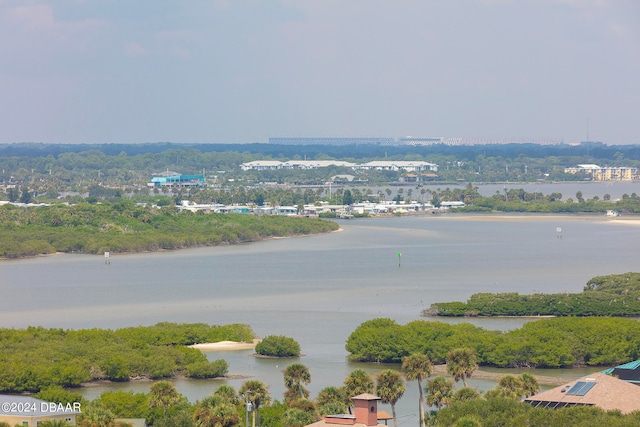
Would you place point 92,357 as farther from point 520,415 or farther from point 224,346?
point 520,415

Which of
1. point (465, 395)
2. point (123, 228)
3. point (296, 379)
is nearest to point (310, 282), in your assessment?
point (123, 228)

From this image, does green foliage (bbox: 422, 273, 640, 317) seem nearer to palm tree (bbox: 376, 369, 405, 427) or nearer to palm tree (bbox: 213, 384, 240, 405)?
palm tree (bbox: 376, 369, 405, 427)

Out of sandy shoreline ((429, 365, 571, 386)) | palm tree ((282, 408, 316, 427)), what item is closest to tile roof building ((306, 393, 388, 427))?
palm tree ((282, 408, 316, 427))

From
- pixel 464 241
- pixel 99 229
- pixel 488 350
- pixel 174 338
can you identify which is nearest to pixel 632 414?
pixel 488 350

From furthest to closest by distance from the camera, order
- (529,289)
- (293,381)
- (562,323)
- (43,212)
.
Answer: (43,212), (529,289), (562,323), (293,381)

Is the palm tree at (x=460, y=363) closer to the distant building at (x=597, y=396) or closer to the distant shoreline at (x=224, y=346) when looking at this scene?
the distant building at (x=597, y=396)

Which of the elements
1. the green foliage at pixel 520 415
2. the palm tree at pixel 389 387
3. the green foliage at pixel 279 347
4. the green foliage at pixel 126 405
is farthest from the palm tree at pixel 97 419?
the green foliage at pixel 279 347

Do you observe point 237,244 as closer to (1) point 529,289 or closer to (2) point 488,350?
(1) point 529,289
